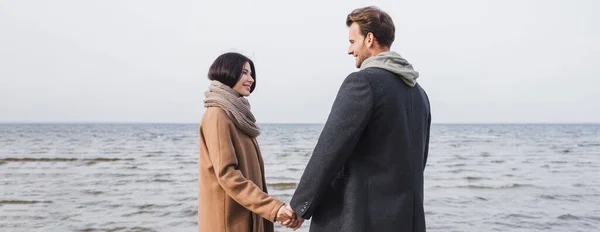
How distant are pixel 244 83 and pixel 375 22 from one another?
0.80 m

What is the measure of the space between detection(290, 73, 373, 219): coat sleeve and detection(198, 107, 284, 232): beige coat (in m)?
0.44

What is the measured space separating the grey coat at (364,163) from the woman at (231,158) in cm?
37

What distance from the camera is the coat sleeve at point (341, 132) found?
6.57ft

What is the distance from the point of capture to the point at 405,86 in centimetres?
217

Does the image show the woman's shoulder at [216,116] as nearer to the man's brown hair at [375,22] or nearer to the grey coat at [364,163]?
the grey coat at [364,163]

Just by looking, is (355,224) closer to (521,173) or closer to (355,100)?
(355,100)

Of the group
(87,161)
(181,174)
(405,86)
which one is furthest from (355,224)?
(87,161)

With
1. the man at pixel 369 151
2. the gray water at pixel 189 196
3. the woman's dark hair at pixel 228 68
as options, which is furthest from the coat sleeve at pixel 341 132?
the gray water at pixel 189 196

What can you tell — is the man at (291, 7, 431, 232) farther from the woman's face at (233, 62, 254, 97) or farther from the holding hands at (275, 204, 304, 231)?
the woman's face at (233, 62, 254, 97)

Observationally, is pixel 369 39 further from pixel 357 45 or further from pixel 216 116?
pixel 216 116

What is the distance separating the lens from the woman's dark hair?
8.60 feet

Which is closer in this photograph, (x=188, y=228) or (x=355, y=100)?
(x=355, y=100)

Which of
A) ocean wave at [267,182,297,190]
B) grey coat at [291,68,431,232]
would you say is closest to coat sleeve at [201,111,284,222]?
grey coat at [291,68,431,232]

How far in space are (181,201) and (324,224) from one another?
7775mm
